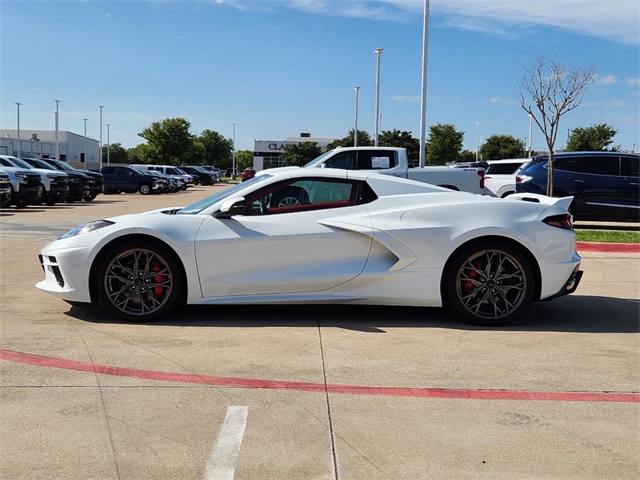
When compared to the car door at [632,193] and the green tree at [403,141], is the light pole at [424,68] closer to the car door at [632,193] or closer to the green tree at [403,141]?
the car door at [632,193]

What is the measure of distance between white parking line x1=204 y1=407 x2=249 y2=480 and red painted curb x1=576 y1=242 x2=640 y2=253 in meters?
9.14

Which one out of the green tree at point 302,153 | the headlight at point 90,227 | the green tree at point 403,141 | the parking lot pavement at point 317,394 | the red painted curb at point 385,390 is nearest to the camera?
the parking lot pavement at point 317,394

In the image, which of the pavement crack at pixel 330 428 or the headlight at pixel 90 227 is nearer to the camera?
the pavement crack at pixel 330 428

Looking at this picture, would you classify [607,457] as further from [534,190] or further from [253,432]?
[534,190]

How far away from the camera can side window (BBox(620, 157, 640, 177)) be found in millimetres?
15594

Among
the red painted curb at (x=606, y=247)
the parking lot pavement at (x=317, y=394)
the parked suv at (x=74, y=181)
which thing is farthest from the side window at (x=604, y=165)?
the parked suv at (x=74, y=181)

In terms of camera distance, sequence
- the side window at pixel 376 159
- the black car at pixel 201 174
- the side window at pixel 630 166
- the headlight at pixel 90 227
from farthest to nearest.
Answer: the black car at pixel 201 174 → the side window at pixel 630 166 → the side window at pixel 376 159 → the headlight at pixel 90 227

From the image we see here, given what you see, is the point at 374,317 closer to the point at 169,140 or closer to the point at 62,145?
the point at 169,140

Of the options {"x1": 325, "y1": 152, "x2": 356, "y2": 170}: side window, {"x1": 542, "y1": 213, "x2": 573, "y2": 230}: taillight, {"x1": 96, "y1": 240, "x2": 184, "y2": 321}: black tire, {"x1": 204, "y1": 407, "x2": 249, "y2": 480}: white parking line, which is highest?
{"x1": 325, "y1": 152, "x2": 356, "y2": 170}: side window

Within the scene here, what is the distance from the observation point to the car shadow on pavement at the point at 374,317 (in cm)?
595

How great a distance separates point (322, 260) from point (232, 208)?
89 centimetres

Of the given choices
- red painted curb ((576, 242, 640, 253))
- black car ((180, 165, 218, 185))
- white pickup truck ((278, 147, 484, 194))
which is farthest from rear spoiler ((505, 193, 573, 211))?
black car ((180, 165, 218, 185))

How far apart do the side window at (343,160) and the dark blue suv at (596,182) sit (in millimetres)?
4300

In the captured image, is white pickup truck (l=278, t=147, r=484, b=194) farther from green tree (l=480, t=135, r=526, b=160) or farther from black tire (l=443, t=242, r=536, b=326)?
green tree (l=480, t=135, r=526, b=160)
